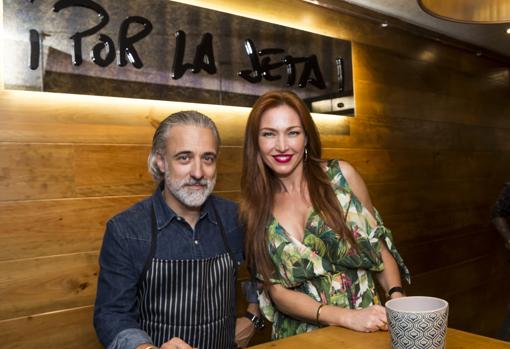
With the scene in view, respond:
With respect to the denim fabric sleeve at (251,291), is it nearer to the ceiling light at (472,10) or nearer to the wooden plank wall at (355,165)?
the wooden plank wall at (355,165)

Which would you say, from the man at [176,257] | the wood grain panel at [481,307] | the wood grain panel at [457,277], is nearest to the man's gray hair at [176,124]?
the man at [176,257]

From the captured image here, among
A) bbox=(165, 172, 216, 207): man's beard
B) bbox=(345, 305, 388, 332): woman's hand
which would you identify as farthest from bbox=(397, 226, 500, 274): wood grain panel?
bbox=(345, 305, 388, 332): woman's hand

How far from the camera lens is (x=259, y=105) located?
1.73 m

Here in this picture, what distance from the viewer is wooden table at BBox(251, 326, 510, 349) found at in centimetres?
99

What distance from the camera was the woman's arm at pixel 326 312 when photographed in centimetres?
114

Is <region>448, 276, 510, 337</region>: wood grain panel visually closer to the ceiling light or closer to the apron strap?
the apron strap

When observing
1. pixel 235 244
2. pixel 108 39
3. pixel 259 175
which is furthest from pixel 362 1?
pixel 235 244

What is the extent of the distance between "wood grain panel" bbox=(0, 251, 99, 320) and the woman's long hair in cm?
91

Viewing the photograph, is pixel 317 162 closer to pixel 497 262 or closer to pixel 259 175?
pixel 259 175

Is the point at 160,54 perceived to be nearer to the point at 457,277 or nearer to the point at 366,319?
the point at 366,319

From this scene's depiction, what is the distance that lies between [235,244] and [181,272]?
0.27 meters

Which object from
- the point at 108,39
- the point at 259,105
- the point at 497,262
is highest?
the point at 108,39

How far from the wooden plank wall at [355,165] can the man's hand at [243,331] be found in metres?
0.82

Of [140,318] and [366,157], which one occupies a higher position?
[366,157]
